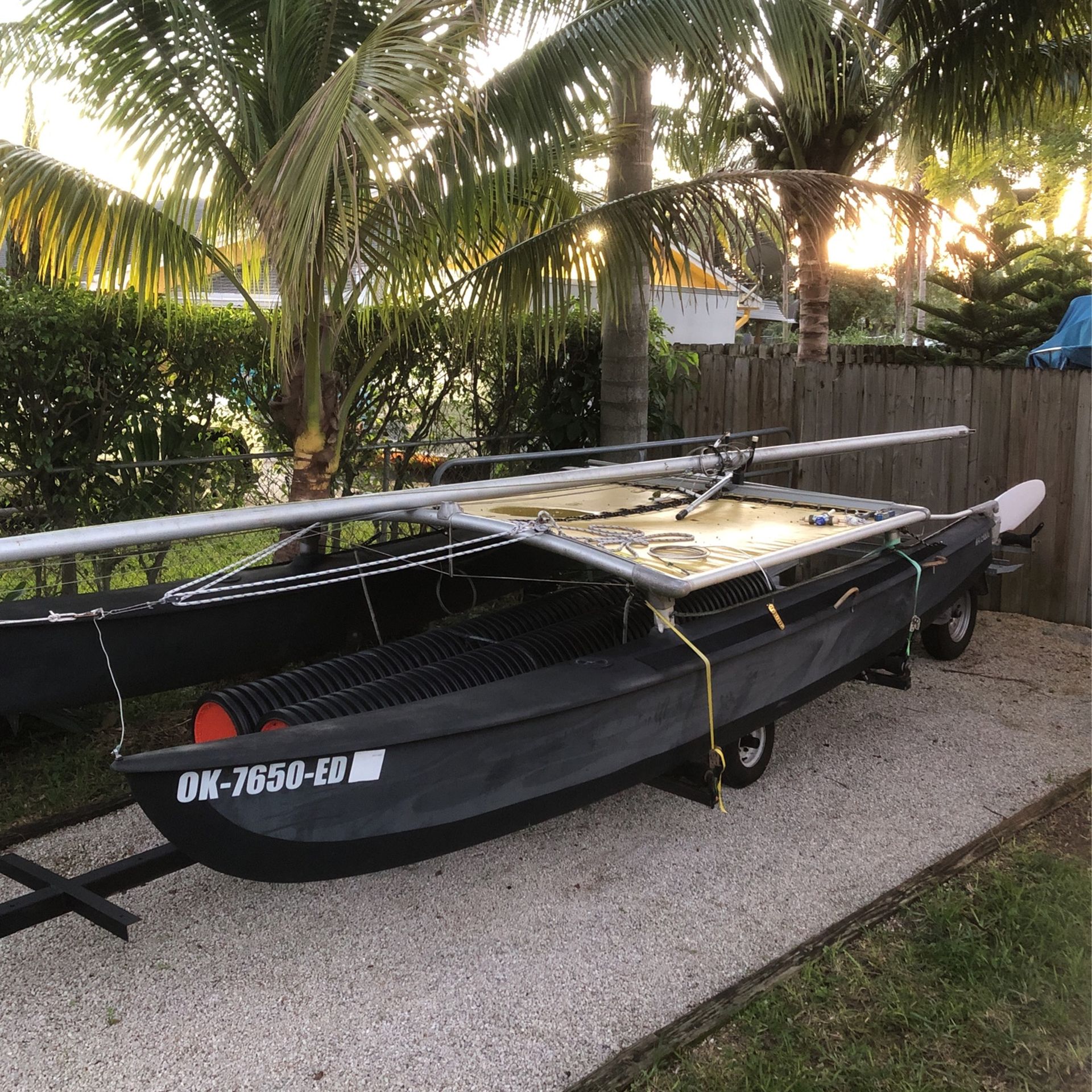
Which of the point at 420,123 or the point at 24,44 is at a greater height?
the point at 24,44

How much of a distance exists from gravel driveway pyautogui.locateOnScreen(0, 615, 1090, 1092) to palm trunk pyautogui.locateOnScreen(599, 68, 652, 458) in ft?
9.80

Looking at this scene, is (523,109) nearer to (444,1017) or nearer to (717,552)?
(717,552)

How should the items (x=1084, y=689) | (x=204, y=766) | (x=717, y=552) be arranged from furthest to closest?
(x=1084, y=689) → (x=717, y=552) → (x=204, y=766)

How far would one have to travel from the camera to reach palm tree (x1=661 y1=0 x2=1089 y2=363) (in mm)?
6180

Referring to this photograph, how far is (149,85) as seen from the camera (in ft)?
17.1

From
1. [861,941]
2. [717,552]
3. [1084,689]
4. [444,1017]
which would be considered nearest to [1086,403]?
[1084,689]

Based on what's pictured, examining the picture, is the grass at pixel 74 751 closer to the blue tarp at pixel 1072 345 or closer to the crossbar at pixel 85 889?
the crossbar at pixel 85 889

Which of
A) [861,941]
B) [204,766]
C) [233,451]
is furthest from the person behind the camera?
[233,451]

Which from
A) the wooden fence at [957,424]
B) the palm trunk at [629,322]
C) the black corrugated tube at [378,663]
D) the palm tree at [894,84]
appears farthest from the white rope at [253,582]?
the wooden fence at [957,424]

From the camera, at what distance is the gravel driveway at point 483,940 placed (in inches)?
121

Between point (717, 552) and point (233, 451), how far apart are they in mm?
4159

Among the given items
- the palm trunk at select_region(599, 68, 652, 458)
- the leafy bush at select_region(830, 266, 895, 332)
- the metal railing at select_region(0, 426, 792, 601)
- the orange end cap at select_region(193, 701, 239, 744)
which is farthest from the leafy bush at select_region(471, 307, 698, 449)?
the leafy bush at select_region(830, 266, 895, 332)

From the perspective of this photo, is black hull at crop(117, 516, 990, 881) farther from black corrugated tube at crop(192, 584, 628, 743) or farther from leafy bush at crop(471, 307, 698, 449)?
leafy bush at crop(471, 307, 698, 449)

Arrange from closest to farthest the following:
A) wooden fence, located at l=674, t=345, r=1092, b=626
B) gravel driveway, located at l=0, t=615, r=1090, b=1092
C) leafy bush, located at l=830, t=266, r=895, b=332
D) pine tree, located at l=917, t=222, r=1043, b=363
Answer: gravel driveway, located at l=0, t=615, r=1090, b=1092
wooden fence, located at l=674, t=345, r=1092, b=626
pine tree, located at l=917, t=222, r=1043, b=363
leafy bush, located at l=830, t=266, r=895, b=332
